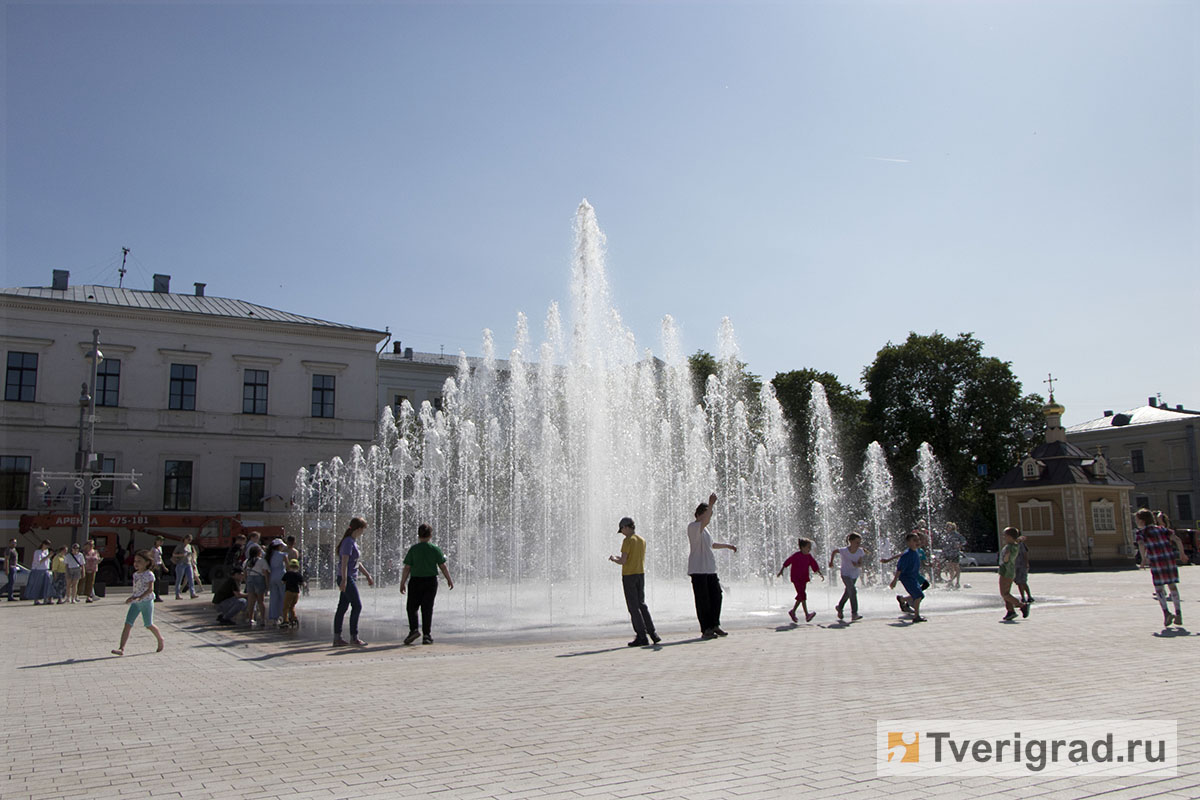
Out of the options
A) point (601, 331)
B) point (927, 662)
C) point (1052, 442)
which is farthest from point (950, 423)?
point (927, 662)

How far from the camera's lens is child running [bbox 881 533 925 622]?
13023mm

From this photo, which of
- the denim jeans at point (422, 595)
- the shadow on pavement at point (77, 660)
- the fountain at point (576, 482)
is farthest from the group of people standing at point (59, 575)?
the denim jeans at point (422, 595)

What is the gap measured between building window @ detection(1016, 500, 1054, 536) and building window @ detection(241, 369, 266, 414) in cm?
3663

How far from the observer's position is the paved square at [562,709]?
14.7 ft

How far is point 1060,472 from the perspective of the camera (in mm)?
39938

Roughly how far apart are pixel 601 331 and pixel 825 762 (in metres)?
17.4

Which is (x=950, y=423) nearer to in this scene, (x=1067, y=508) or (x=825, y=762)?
(x=1067, y=508)

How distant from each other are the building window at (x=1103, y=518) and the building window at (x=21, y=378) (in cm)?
4738

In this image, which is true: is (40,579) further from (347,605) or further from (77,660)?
(347,605)

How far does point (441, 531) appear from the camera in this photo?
3562 centimetres

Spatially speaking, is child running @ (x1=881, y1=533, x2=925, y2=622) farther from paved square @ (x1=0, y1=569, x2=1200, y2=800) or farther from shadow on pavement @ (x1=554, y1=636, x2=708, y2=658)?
shadow on pavement @ (x1=554, y1=636, x2=708, y2=658)
